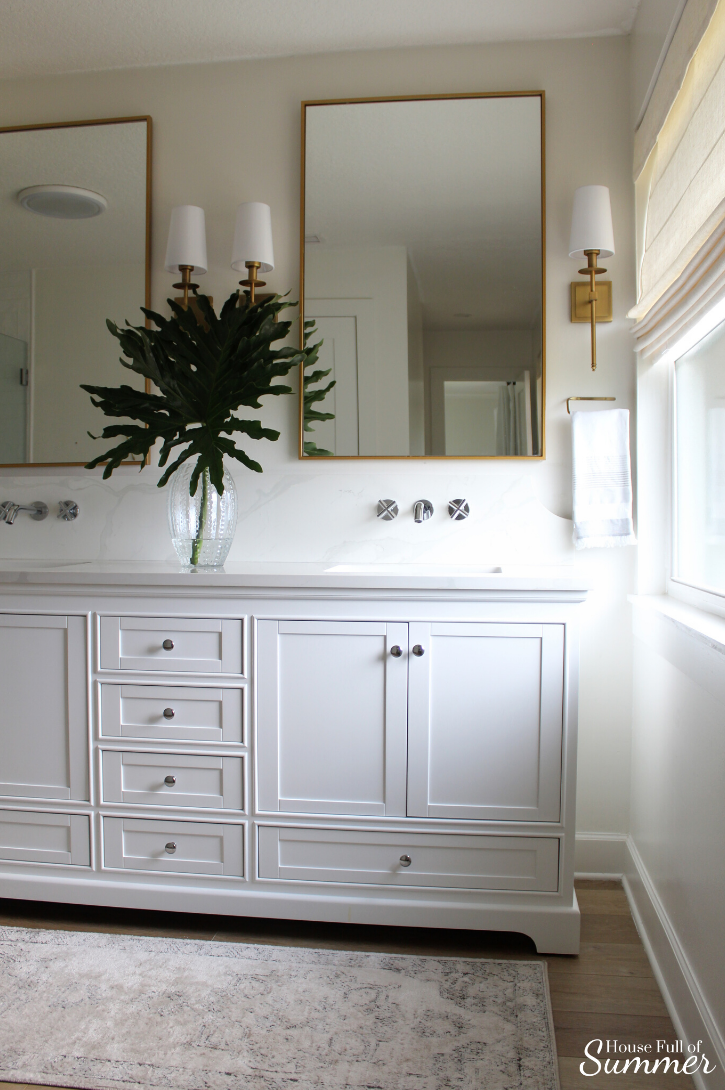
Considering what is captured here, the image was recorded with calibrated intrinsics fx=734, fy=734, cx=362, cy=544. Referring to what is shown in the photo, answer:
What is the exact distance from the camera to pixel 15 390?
95.3 inches

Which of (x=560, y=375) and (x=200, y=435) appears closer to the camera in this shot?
(x=200, y=435)

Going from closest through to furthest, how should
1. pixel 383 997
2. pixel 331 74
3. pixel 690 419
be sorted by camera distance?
pixel 383 997 → pixel 690 419 → pixel 331 74

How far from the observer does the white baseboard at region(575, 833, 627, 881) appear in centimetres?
221

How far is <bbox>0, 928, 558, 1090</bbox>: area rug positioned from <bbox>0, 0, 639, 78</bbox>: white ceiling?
2534 millimetres

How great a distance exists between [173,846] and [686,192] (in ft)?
6.50

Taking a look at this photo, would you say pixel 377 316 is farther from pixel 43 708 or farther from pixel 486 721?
pixel 43 708

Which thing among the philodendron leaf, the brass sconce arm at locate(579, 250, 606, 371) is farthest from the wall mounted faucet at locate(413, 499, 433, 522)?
the brass sconce arm at locate(579, 250, 606, 371)

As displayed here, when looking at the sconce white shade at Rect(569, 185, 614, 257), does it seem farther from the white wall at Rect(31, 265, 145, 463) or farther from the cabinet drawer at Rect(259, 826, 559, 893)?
the cabinet drawer at Rect(259, 826, 559, 893)

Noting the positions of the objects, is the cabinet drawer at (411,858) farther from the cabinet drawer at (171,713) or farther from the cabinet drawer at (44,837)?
the cabinet drawer at (44,837)

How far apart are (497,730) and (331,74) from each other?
2.02 m

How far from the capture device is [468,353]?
7.29 ft

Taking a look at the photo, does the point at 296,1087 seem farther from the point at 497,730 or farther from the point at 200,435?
the point at 200,435

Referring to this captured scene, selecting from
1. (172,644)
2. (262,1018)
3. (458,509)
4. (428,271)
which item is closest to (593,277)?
(428,271)

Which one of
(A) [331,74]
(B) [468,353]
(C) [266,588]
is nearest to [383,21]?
(A) [331,74]
